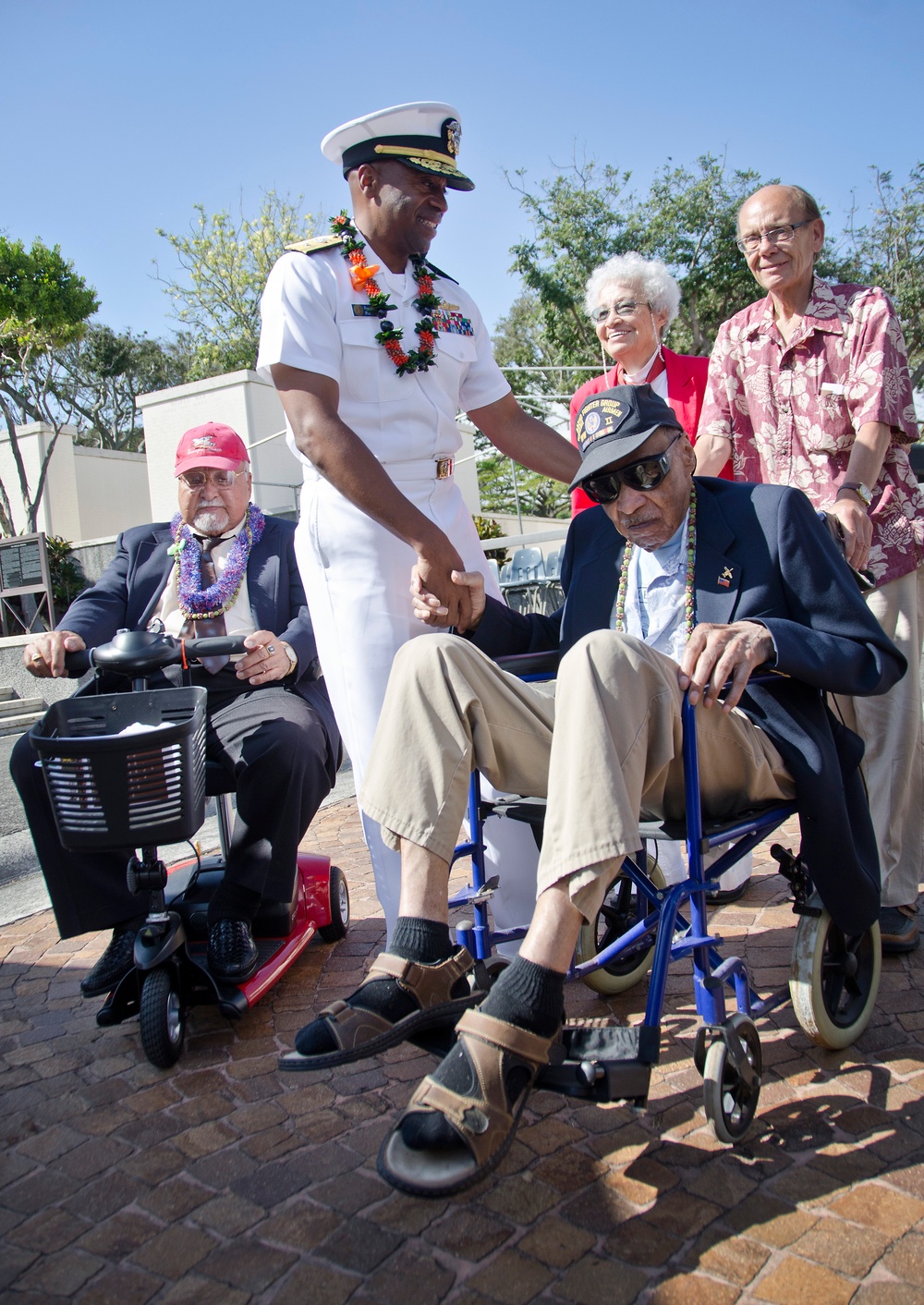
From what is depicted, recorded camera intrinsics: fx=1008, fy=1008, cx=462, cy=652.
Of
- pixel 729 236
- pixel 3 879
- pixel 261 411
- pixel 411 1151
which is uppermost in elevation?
pixel 729 236

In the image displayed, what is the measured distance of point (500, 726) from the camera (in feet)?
7.80

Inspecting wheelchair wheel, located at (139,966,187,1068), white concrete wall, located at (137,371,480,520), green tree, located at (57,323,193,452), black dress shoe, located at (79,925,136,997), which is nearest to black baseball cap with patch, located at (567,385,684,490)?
wheelchair wheel, located at (139,966,187,1068)

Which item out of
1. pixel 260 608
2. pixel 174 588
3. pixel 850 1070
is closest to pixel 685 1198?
pixel 850 1070

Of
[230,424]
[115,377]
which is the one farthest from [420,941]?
[115,377]

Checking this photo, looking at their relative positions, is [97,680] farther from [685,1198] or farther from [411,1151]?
[685,1198]

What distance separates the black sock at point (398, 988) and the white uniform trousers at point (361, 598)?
27.2 inches

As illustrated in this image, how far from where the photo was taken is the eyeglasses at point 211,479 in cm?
375

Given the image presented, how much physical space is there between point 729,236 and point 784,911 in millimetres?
21266

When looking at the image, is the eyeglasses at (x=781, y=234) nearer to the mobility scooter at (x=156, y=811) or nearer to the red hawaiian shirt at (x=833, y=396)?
the red hawaiian shirt at (x=833, y=396)

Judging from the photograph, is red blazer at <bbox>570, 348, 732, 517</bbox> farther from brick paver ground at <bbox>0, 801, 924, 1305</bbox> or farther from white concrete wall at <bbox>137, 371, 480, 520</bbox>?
white concrete wall at <bbox>137, 371, 480, 520</bbox>

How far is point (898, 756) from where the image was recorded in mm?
3297

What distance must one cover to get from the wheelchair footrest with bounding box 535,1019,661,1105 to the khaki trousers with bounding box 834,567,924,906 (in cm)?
160

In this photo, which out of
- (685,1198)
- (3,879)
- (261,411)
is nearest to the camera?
(685,1198)

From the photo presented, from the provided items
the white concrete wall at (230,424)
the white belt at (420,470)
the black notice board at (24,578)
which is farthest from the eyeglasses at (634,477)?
the white concrete wall at (230,424)
